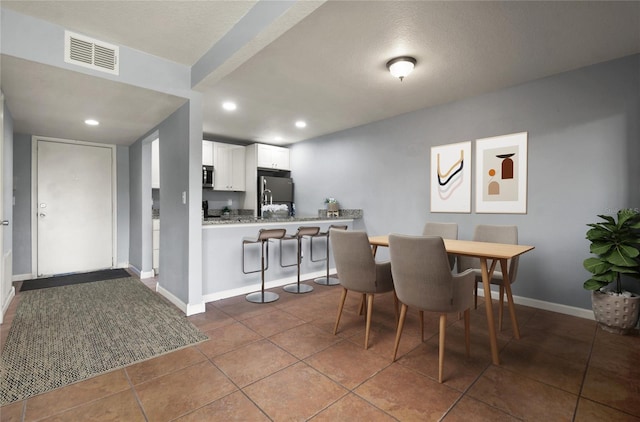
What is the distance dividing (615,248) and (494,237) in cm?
88

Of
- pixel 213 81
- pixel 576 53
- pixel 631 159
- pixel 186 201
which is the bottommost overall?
pixel 186 201

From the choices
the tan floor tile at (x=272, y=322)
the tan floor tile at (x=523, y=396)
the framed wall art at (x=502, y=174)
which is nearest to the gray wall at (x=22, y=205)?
the tan floor tile at (x=272, y=322)

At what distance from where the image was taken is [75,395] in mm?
1765

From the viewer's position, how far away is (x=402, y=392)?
5.86ft

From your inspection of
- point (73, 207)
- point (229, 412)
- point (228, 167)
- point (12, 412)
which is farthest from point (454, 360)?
point (73, 207)

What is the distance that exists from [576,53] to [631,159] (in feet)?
3.47

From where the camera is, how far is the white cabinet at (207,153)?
5523 millimetres

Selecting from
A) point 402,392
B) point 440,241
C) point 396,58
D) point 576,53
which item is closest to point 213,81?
point 396,58

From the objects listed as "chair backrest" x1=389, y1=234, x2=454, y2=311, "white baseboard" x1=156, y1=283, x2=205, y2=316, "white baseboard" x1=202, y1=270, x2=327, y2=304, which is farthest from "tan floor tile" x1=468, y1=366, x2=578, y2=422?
"white baseboard" x1=202, y1=270, x2=327, y2=304

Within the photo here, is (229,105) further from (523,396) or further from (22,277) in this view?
(523,396)

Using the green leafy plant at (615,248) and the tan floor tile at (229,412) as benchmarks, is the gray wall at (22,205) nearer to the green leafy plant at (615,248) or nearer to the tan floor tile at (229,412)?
the tan floor tile at (229,412)

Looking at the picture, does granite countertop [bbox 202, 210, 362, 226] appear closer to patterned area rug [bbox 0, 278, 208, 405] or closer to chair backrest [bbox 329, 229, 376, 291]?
patterned area rug [bbox 0, 278, 208, 405]

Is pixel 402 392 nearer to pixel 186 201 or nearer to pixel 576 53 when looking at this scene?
pixel 186 201

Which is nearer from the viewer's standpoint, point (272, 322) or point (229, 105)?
point (272, 322)
